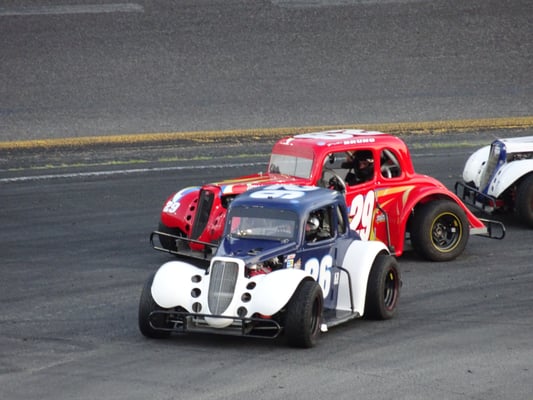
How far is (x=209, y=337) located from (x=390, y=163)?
471 cm

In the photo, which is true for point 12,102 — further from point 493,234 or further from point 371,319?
point 371,319

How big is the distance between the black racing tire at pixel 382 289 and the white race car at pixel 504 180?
5.24 m

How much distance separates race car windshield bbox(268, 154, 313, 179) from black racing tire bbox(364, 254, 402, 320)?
9.51ft

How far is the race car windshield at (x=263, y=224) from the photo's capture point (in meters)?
11.8

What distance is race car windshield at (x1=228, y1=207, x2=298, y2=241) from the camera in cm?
1182

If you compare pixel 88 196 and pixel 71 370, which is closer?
pixel 71 370

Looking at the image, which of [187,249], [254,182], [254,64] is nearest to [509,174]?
[254,182]

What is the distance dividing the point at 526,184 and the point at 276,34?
648 inches

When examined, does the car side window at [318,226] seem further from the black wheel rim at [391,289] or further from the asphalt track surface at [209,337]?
the asphalt track surface at [209,337]

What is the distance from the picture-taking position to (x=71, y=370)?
34.1 ft

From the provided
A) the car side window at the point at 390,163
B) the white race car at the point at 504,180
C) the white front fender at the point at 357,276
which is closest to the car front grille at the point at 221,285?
the white front fender at the point at 357,276

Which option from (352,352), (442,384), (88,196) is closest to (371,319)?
(352,352)

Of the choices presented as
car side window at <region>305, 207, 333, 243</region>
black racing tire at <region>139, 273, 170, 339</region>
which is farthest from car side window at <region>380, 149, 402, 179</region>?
black racing tire at <region>139, 273, 170, 339</region>

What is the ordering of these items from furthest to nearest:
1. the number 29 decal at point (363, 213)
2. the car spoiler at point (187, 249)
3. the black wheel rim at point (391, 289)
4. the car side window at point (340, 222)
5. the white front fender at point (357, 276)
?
the number 29 decal at point (363, 213) → the car spoiler at point (187, 249) → the car side window at point (340, 222) → the black wheel rim at point (391, 289) → the white front fender at point (357, 276)
